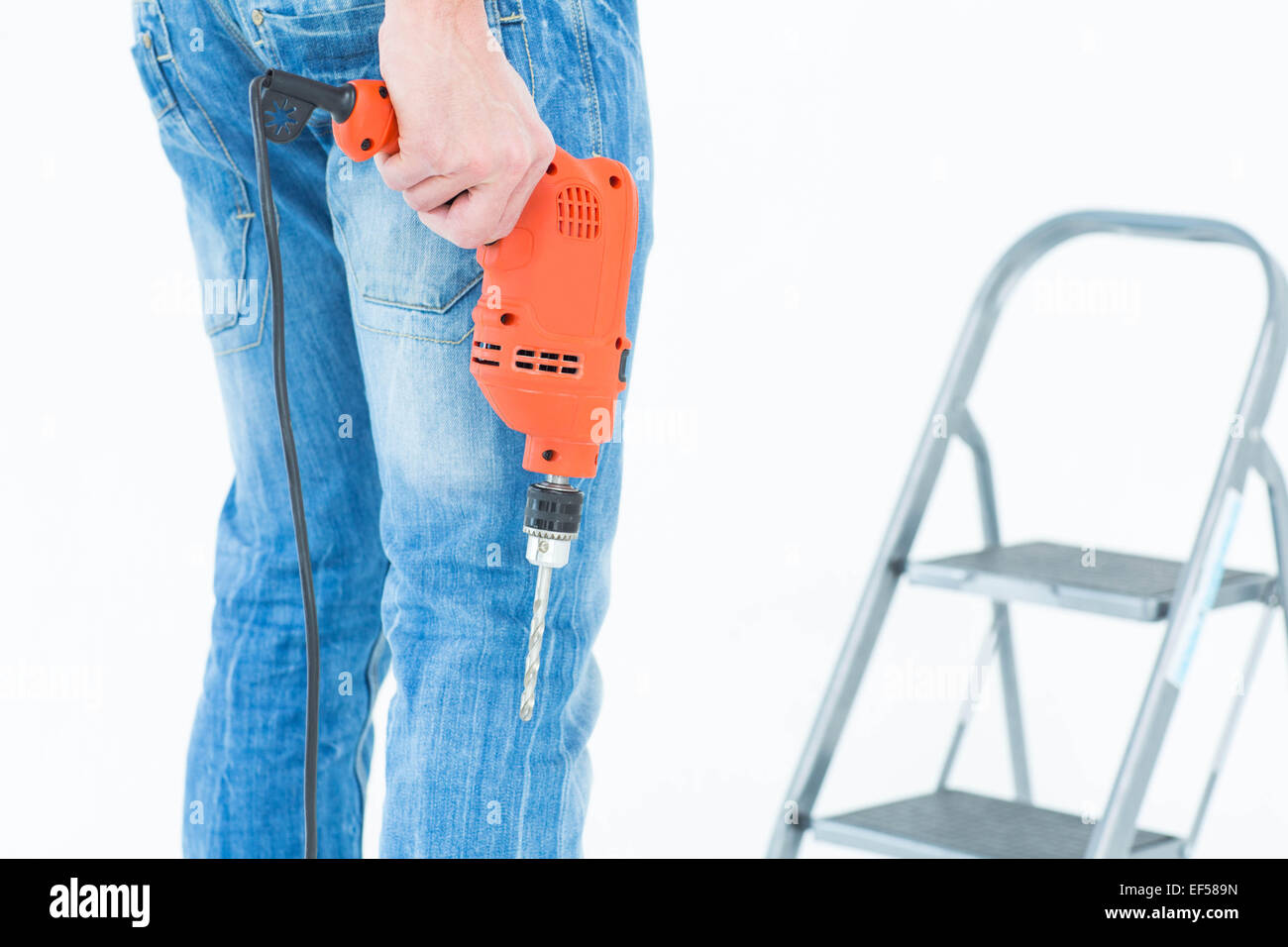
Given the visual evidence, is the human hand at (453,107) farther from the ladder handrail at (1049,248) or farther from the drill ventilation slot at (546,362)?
the ladder handrail at (1049,248)

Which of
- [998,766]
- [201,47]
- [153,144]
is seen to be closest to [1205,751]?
[998,766]

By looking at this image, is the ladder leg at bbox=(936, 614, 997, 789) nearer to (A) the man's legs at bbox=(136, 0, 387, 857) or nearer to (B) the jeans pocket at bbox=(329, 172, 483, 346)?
(A) the man's legs at bbox=(136, 0, 387, 857)

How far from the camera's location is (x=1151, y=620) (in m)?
1.27

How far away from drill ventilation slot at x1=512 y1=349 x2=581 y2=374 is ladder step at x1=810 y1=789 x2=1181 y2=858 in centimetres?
62

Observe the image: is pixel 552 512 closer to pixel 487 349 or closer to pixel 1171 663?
pixel 487 349

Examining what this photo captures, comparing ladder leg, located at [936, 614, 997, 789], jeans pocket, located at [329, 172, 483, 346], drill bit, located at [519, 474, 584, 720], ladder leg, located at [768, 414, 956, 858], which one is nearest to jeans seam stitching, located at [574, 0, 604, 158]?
jeans pocket, located at [329, 172, 483, 346]

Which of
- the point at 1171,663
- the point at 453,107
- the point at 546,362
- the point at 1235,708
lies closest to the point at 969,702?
the point at 1235,708

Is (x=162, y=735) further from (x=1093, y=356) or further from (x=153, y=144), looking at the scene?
(x=1093, y=356)

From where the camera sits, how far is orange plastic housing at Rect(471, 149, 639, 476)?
0.86 m

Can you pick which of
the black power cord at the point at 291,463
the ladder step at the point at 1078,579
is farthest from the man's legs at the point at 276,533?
the ladder step at the point at 1078,579

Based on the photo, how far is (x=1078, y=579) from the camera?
1.33 m

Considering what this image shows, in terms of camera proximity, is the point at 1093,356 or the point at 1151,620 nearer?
the point at 1151,620

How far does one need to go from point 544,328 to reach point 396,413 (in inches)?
4.1

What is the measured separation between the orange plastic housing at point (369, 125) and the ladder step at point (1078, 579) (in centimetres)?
76
